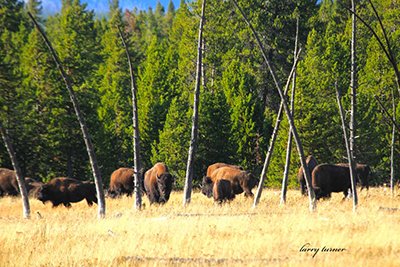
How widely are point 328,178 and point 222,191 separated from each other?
453cm

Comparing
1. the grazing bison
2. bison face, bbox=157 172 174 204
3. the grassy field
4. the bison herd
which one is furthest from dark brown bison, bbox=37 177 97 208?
the grazing bison

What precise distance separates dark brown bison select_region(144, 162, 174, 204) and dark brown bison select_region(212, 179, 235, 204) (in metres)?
2.05

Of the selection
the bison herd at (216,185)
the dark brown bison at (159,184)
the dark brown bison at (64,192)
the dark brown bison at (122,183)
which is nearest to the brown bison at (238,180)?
the bison herd at (216,185)

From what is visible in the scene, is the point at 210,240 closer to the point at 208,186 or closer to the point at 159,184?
the point at 159,184

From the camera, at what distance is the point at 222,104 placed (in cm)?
3155

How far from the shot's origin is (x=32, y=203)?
2331cm

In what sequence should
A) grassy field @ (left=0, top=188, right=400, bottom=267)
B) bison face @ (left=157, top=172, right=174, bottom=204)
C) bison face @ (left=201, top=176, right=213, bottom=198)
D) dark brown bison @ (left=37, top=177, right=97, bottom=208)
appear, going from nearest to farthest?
grassy field @ (left=0, top=188, right=400, bottom=267) → bison face @ (left=157, top=172, right=174, bottom=204) → dark brown bison @ (left=37, top=177, right=97, bottom=208) → bison face @ (left=201, top=176, right=213, bottom=198)

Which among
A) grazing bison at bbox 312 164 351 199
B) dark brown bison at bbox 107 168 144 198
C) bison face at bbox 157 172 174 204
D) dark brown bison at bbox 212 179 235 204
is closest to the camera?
dark brown bison at bbox 212 179 235 204

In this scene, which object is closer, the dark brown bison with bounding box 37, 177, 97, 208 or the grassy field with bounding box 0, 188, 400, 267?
the grassy field with bounding box 0, 188, 400, 267

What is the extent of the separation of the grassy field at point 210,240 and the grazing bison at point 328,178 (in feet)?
13.2

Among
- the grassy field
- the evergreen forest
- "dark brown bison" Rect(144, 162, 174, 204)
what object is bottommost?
the grassy field

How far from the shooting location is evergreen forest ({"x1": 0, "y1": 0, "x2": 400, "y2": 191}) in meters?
30.5

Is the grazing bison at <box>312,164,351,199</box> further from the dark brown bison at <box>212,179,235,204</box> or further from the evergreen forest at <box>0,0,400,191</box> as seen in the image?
the evergreen forest at <box>0,0,400,191</box>

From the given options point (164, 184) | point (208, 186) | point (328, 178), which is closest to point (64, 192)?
point (164, 184)
